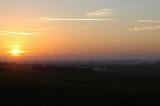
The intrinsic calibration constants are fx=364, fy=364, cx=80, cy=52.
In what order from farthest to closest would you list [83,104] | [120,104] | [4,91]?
1. [4,91]
2. [83,104]
3. [120,104]

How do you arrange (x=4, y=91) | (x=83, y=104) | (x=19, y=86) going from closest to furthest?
(x=83, y=104), (x=4, y=91), (x=19, y=86)

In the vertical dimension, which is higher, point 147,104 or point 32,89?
point 32,89

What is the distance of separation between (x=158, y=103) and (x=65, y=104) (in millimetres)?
7923

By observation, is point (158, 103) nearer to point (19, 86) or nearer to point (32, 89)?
point (32, 89)

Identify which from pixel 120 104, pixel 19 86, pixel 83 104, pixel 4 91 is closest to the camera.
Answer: pixel 120 104

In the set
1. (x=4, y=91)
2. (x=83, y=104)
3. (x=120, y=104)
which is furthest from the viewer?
(x=4, y=91)

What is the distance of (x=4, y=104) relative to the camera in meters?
28.5

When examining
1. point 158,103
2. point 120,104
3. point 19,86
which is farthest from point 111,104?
point 19,86

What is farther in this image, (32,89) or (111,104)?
(32,89)

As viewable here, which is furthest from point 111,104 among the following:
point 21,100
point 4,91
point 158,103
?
point 4,91

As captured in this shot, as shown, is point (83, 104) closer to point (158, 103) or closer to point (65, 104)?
point (65, 104)

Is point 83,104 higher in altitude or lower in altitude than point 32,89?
lower

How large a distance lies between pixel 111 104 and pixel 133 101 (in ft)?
7.45

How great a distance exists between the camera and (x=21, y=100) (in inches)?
1217
